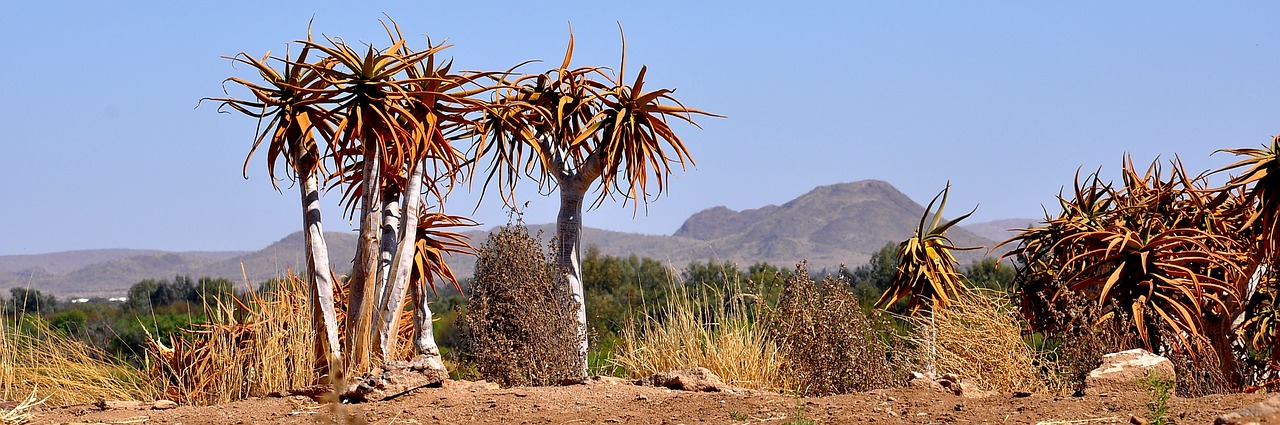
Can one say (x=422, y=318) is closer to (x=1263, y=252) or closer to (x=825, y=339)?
(x=825, y=339)

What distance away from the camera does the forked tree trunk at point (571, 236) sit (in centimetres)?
877

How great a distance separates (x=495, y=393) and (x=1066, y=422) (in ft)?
10.7

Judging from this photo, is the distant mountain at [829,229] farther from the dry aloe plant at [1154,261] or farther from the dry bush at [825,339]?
the dry bush at [825,339]

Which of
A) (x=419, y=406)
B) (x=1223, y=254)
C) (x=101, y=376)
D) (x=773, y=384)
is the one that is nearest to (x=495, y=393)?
(x=419, y=406)

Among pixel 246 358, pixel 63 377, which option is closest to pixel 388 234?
pixel 246 358

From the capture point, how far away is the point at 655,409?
20.6ft

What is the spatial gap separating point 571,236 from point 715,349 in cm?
142

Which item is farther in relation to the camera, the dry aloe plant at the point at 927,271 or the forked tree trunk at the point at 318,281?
the dry aloe plant at the point at 927,271

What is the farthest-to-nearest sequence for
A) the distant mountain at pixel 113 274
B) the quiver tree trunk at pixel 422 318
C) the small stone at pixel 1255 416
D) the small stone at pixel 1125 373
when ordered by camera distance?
the distant mountain at pixel 113 274
the quiver tree trunk at pixel 422 318
the small stone at pixel 1125 373
the small stone at pixel 1255 416

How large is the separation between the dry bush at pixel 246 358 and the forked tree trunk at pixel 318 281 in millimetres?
71

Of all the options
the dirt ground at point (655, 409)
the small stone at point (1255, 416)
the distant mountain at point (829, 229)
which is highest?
the distant mountain at point (829, 229)

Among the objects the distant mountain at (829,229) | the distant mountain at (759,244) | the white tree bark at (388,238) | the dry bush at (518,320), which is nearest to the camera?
the white tree bark at (388,238)

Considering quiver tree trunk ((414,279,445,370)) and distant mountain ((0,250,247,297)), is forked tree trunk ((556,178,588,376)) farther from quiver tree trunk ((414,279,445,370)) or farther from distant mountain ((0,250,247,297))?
distant mountain ((0,250,247,297))

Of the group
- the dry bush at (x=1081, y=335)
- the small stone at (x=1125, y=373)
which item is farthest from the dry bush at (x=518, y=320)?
the small stone at (x=1125, y=373)
